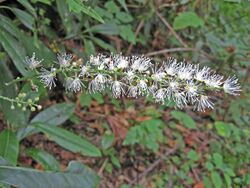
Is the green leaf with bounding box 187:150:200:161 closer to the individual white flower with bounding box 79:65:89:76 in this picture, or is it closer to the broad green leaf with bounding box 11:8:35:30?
the broad green leaf with bounding box 11:8:35:30

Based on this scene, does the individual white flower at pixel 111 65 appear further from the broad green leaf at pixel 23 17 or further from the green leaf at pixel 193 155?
the green leaf at pixel 193 155

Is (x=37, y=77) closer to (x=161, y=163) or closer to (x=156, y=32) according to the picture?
(x=161, y=163)

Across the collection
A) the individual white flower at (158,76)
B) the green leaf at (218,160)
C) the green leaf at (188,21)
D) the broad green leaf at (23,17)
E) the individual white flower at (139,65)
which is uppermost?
the green leaf at (188,21)

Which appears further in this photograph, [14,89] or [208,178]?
[208,178]

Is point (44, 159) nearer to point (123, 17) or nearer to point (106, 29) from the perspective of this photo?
point (106, 29)

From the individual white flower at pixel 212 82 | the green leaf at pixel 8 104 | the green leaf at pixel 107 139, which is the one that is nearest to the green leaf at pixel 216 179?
the green leaf at pixel 107 139

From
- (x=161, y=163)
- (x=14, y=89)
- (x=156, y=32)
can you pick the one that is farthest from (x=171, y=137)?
(x=14, y=89)

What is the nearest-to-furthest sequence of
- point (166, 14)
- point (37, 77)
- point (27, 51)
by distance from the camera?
point (37, 77)
point (27, 51)
point (166, 14)
